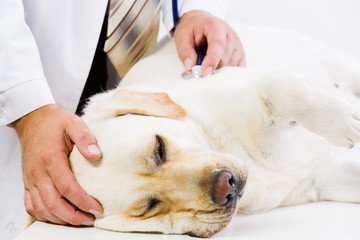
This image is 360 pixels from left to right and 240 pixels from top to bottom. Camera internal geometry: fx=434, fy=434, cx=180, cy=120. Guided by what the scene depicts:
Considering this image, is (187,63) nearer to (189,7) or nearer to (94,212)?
(189,7)

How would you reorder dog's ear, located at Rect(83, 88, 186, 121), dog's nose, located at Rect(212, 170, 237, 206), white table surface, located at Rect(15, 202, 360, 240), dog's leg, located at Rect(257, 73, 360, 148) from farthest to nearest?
dog's ear, located at Rect(83, 88, 186, 121)
dog's leg, located at Rect(257, 73, 360, 148)
dog's nose, located at Rect(212, 170, 237, 206)
white table surface, located at Rect(15, 202, 360, 240)

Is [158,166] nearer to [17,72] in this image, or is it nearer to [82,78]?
[17,72]

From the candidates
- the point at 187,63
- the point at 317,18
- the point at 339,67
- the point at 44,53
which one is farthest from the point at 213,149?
the point at 317,18

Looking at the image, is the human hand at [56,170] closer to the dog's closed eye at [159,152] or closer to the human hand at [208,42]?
the dog's closed eye at [159,152]

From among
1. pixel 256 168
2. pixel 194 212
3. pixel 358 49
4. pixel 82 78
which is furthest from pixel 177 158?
pixel 358 49

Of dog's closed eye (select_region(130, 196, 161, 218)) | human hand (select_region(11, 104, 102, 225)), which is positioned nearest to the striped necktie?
human hand (select_region(11, 104, 102, 225))

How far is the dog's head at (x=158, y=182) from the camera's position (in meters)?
1.28

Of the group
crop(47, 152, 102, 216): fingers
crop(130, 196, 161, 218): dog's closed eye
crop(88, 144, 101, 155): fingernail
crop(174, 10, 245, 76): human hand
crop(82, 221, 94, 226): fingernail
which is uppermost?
crop(174, 10, 245, 76): human hand

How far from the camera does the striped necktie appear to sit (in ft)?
6.51

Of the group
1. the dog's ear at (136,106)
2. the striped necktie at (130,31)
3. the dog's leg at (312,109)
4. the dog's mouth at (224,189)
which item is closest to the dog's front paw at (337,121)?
the dog's leg at (312,109)

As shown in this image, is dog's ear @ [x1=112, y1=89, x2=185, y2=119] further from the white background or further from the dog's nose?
the white background

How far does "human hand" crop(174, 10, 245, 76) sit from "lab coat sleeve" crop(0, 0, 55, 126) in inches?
24.5

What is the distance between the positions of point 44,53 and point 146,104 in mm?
668

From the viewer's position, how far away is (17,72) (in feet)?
5.04
